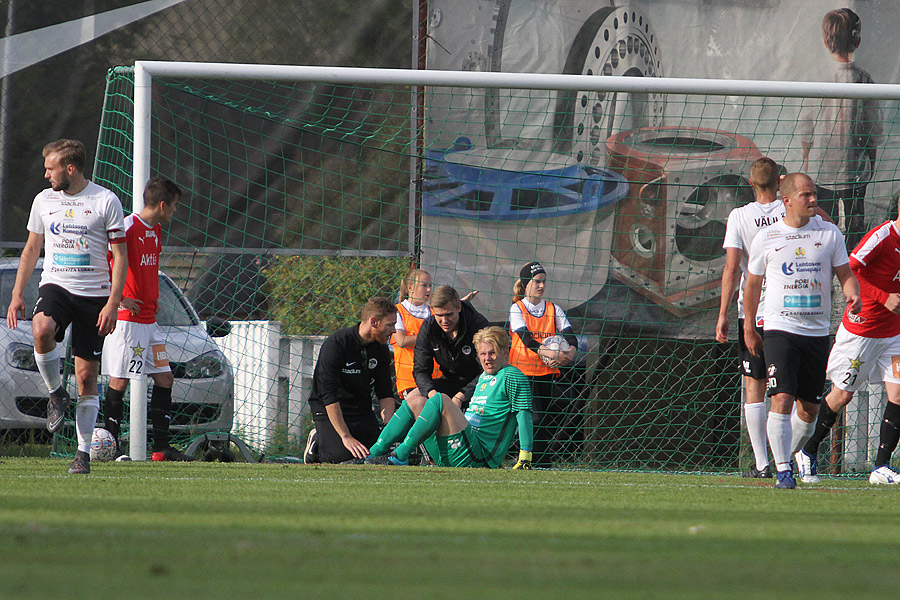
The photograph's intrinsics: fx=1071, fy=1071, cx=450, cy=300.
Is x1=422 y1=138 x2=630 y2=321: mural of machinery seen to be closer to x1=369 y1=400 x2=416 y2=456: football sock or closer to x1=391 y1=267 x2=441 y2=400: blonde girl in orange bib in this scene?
x1=391 y1=267 x2=441 y2=400: blonde girl in orange bib

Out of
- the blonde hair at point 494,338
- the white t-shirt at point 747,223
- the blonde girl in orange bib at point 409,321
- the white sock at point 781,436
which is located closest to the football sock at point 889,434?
the white t-shirt at point 747,223

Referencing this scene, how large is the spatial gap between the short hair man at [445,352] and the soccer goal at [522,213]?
106 cm

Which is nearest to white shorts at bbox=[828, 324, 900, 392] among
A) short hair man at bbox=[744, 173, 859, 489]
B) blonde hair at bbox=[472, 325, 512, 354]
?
short hair man at bbox=[744, 173, 859, 489]

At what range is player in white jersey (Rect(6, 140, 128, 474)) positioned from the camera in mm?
5711

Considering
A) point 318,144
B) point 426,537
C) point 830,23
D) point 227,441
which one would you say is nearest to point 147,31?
point 318,144

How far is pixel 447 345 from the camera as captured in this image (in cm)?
751

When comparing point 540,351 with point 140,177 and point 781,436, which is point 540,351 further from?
point 140,177

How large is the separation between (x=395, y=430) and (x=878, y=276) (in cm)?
312

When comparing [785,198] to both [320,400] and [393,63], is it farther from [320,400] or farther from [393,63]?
[393,63]

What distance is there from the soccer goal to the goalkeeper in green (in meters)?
1.27

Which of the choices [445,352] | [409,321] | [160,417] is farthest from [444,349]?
[160,417]

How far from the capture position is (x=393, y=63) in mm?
9977

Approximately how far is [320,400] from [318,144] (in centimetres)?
294

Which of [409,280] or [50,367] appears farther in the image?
[409,280]
